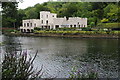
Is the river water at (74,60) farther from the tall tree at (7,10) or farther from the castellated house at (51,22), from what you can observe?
the castellated house at (51,22)

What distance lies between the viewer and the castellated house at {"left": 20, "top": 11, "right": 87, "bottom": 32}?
5472cm

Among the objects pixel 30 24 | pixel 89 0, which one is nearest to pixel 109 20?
pixel 89 0

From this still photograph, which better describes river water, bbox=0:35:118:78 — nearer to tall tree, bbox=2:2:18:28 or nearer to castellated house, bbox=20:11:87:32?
tall tree, bbox=2:2:18:28

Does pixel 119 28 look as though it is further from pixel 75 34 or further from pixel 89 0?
pixel 89 0

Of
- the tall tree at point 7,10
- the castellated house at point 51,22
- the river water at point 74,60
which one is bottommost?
the river water at point 74,60

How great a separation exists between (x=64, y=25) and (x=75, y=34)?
444 inches

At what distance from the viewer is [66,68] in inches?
454

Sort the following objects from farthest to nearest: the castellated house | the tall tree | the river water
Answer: the castellated house → the river water → the tall tree

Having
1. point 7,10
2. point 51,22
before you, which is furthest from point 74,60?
point 51,22

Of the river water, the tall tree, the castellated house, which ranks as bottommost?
the river water

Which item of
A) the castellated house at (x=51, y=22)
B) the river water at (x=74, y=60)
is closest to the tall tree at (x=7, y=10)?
the river water at (x=74, y=60)

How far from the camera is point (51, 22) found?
57.2 m

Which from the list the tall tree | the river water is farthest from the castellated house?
the river water

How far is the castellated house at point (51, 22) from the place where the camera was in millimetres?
54719
